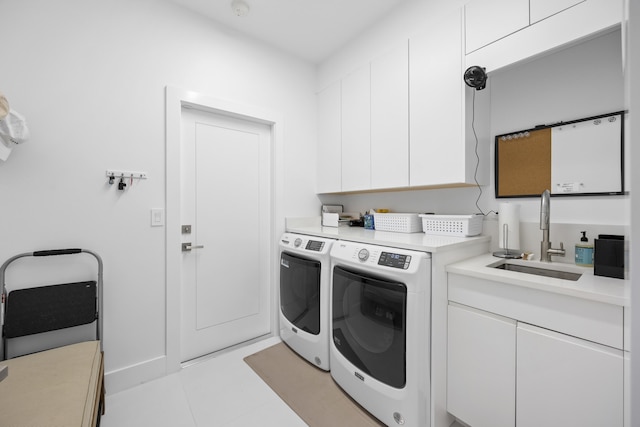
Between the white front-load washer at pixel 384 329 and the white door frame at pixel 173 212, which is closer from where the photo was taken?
the white front-load washer at pixel 384 329

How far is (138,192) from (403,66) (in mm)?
2056

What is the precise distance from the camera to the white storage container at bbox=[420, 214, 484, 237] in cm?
172

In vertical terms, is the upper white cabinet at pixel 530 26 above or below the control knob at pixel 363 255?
above

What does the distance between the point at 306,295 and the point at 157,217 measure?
47.6 inches

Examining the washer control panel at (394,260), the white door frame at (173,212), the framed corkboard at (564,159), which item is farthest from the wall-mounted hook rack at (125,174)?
the framed corkboard at (564,159)

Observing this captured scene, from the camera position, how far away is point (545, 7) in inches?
52.5

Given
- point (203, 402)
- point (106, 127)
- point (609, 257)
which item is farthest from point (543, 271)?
point (106, 127)

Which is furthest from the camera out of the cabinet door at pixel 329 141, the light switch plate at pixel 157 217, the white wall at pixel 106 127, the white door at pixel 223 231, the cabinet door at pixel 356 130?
the cabinet door at pixel 329 141

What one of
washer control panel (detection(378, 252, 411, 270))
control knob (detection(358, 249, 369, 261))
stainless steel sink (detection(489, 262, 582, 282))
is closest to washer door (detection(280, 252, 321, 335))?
control knob (detection(358, 249, 369, 261))

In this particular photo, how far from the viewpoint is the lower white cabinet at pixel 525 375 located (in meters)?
0.99

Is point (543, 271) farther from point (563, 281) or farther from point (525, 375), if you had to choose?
point (525, 375)

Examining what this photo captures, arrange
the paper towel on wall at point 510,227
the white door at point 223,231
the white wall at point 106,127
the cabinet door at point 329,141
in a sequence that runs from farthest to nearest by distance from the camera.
A: 1. the cabinet door at point 329,141
2. the white door at point 223,231
3. the paper towel on wall at point 510,227
4. the white wall at point 106,127

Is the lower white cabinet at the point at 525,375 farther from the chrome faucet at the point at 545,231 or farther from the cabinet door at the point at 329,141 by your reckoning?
the cabinet door at the point at 329,141

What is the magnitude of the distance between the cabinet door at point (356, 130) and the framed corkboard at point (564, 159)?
94cm
